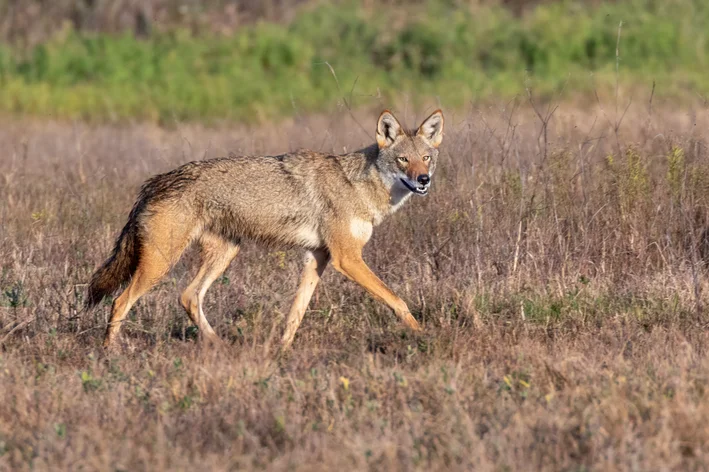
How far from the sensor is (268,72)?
2103cm

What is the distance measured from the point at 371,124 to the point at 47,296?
364 inches

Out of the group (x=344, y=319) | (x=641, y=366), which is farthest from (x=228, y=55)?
(x=641, y=366)

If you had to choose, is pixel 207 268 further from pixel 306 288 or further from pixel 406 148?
pixel 406 148

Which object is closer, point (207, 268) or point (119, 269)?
point (119, 269)

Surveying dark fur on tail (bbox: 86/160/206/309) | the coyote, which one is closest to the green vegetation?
the coyote

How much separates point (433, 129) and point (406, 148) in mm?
361

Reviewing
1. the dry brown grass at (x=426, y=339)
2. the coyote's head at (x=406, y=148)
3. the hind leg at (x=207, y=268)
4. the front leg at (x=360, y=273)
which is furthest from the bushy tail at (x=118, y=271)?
the coyote's head at (x=406, y=148)

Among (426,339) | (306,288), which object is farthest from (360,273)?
(426,339)

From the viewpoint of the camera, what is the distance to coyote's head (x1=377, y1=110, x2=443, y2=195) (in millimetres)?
7270

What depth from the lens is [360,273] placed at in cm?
702

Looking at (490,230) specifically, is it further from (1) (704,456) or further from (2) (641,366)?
(1) (704,456)

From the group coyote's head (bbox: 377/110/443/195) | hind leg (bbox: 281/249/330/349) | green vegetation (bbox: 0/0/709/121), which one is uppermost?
coyote's head (bbox: 377/110/443/195)

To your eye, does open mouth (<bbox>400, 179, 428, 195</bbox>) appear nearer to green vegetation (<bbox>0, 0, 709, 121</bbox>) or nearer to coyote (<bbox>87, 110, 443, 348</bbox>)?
coyote (<bbox>87, 110, 443, 348</bbox>)

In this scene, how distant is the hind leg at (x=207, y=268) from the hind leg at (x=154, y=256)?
1.22 ft
